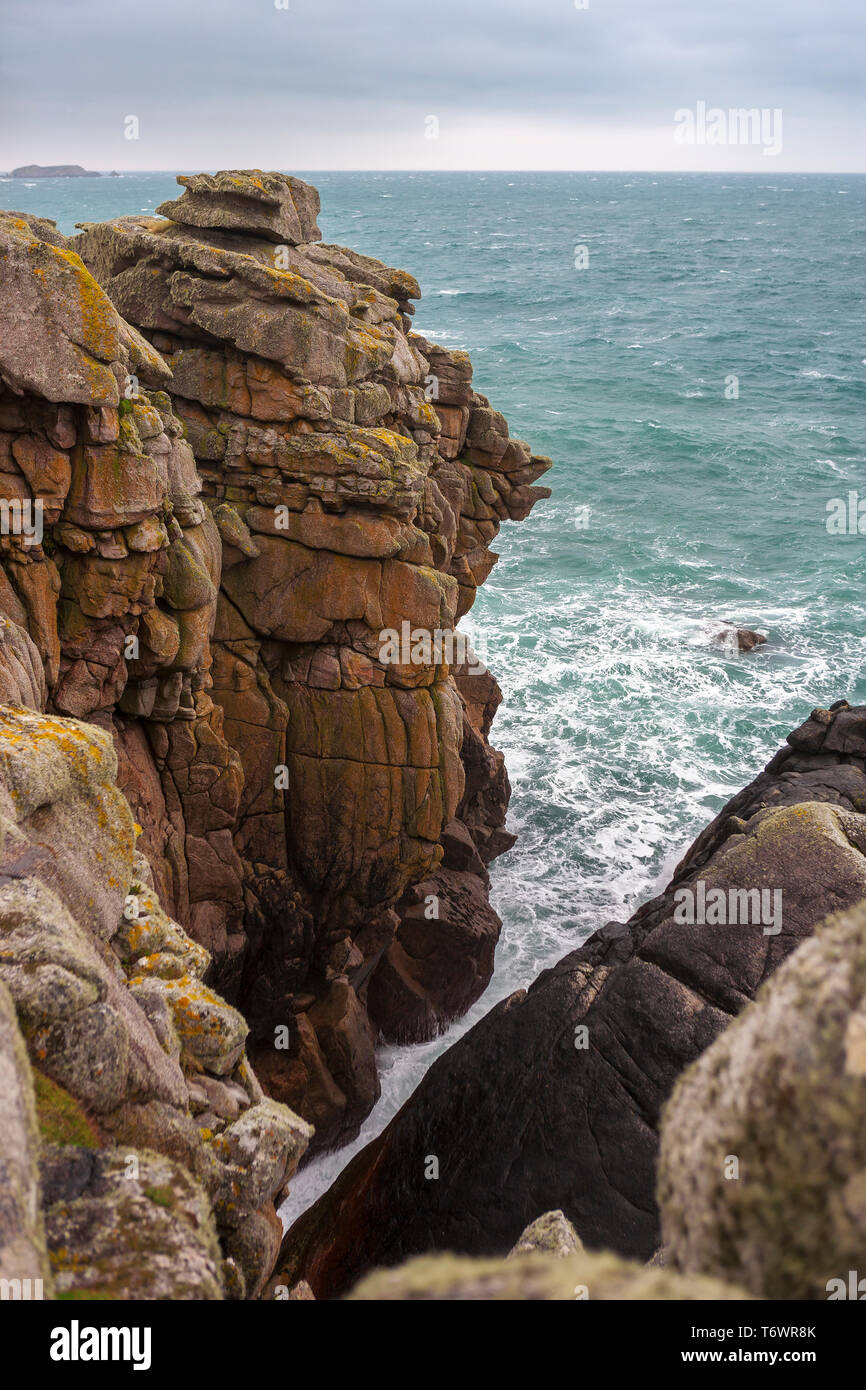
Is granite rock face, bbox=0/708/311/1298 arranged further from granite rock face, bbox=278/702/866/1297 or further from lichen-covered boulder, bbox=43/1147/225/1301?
granite rock face, bbox=278/702/866/1297

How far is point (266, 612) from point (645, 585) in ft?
114

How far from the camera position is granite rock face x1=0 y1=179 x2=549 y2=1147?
17656 mm

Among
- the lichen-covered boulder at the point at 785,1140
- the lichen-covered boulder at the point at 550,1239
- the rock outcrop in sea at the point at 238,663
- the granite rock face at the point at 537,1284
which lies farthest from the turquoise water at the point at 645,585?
the lichen-covered boulder at the point at 785,1140

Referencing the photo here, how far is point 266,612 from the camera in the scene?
2200 cm

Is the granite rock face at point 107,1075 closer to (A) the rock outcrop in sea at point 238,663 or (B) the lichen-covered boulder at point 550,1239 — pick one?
(A) the rock outcrop in sea at point 238,663

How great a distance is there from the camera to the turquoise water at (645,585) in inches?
1361

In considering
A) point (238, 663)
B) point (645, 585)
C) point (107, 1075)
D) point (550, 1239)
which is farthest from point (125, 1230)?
point (645, 585)

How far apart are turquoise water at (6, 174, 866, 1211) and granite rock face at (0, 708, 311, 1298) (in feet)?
50.8

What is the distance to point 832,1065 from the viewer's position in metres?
3.94

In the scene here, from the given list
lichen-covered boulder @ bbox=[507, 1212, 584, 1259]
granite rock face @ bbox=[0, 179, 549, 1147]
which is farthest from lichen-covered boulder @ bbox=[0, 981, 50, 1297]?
granite rock face @ bbox=[0, 179, 549, 1147]

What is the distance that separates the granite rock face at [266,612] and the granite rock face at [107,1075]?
6.75m

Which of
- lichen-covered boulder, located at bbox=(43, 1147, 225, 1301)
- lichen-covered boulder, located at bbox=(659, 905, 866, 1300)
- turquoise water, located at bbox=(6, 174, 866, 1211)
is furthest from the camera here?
turquoise water, located at bbox=(6, 174, 866, 1211)

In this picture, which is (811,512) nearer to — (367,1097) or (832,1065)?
(367,1097)
